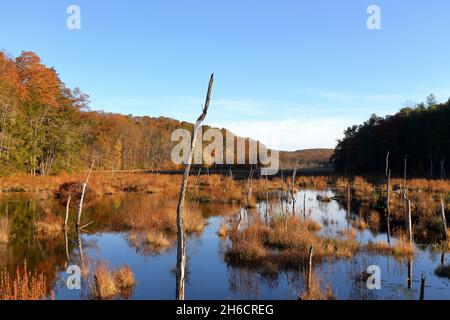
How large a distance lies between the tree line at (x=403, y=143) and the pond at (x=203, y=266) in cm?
3560

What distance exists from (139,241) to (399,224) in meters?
14.1

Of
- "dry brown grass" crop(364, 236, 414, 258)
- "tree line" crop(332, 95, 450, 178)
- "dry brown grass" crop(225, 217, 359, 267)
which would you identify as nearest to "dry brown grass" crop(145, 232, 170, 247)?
"dry brown grass" crop(225, 217, 359, 267)

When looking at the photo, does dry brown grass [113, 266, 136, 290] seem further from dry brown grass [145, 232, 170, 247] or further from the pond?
dry brown grass [145, 232, 170, 247]

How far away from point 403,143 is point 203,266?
5105 centimetres

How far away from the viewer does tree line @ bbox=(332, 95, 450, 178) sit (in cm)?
4856

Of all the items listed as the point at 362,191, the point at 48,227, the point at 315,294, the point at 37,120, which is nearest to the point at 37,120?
the point at 37,120

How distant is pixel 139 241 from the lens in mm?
16109

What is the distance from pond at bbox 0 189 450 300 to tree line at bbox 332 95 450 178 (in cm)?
3560

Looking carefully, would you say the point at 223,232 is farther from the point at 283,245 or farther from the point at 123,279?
the point at 123,279

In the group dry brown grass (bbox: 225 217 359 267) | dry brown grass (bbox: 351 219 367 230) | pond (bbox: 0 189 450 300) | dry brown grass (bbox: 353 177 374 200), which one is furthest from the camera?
dry brown grass (bbox: 353 177 374 200)

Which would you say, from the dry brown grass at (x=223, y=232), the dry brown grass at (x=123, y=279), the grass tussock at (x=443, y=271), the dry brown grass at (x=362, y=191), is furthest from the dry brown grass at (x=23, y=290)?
the dry brown grass at (x=362, y=191)

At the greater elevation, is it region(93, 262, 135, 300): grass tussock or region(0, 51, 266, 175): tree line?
region(0, 51, 266, 175): tree line

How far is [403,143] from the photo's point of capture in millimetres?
55125

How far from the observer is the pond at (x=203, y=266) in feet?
32.6
